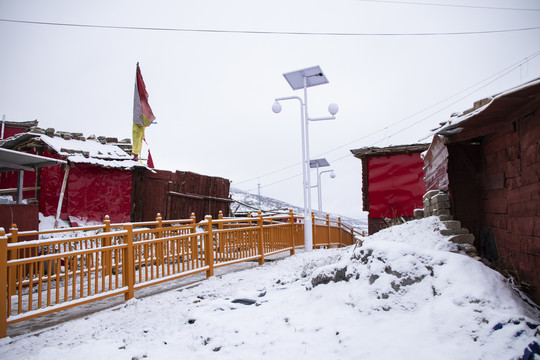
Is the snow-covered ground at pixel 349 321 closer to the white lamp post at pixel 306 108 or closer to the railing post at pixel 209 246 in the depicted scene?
the railing post at pixel 209 246

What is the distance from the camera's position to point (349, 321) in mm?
3822

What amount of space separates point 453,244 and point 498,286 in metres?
1.16

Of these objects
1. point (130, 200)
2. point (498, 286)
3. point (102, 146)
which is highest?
point (102, 146)

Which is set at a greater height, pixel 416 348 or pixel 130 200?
pixel 130 200

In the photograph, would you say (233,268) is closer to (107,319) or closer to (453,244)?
(107,319)

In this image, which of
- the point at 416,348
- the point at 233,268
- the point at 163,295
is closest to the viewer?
the point at 416,348

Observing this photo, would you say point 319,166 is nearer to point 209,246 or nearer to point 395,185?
point 395,185

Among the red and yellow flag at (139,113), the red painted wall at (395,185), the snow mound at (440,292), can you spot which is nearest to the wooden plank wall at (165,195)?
the red and yellow flag at (139,113)

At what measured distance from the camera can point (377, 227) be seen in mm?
16625

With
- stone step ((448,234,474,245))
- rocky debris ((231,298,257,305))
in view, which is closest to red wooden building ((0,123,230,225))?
rocky debris ((231,298,257,305))

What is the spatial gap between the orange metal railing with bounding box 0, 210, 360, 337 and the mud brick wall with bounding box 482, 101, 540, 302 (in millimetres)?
5365

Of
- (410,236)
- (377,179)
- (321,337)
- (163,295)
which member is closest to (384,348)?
(321,337)

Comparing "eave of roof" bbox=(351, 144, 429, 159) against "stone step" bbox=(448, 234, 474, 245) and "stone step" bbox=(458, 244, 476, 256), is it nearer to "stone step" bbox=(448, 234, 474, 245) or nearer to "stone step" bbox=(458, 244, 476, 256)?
"stone step" bbox=(448, 234, 474, 245)

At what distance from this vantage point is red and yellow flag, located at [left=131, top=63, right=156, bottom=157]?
1580cm
